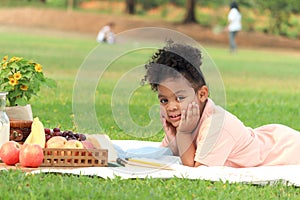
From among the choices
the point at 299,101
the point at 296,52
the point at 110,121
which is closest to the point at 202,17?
the point at 296,52

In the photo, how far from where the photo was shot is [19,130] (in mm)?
6551

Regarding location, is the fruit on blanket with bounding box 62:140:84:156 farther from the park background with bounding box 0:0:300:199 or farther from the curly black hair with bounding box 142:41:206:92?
the curly black hair with bounding box 142:41:206:92

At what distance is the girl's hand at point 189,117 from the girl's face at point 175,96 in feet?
0.20

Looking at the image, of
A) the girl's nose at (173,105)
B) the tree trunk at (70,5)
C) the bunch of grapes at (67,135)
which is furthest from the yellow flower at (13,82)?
the tree trunk at (70,5)

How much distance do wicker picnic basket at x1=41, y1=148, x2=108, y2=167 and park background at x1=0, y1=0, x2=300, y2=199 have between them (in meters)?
0.35

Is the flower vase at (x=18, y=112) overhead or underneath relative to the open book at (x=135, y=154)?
overhead

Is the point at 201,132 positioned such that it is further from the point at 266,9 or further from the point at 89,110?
the point at 266,9

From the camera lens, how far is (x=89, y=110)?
6.52 m

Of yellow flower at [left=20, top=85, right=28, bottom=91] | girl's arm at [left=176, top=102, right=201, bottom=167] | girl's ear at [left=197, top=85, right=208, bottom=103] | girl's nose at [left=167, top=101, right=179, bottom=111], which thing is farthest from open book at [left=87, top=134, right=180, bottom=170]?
yellow flower at [left=20, top=85, right=28, bottom=91]

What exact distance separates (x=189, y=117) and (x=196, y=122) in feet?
0.31

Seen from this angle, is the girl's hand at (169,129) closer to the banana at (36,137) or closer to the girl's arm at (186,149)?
the girl's arm at (186,149)

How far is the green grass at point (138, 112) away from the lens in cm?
512

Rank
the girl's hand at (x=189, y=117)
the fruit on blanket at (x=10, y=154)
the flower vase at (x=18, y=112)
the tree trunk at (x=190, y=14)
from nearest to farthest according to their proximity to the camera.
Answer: the fruit on blanket at (x=10, y=154)
the girl's hand at (x=189, y=117)
the flower vase at (x=18, y=112)
the tree trunk at (x=190, y=14)

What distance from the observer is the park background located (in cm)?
527
